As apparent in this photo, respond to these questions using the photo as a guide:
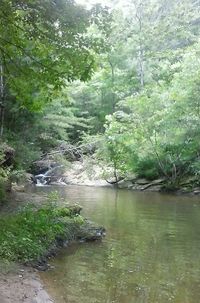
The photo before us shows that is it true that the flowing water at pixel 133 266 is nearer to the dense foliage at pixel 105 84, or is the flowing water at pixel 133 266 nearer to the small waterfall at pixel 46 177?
the dense foliage at pixel 105 84

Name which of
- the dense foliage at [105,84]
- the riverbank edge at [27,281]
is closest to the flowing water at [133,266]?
the riverbank edge at [27,281]

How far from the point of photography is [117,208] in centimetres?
1691

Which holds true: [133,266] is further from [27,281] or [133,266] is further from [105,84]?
[105,84]

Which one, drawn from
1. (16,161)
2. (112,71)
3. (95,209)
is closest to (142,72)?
(112,71)

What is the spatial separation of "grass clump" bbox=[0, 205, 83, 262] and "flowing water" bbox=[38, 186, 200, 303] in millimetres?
444

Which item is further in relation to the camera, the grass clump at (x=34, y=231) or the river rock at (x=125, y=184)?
the river rock at (x=125, y=184)

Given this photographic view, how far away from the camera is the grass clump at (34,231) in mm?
7875

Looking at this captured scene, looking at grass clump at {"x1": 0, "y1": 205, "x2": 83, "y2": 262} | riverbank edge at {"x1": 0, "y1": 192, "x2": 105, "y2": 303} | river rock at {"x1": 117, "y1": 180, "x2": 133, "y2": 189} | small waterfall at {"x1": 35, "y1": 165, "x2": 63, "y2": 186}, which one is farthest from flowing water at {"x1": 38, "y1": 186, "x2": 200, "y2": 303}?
small waterfall at {"x1": 35, "y1": 165, "x2": 63, "y2": 186}

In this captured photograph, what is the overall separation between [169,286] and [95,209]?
8.94 m

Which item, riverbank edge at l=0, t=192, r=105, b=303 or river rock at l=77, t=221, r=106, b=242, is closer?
riverbank edge at l=0, t=192, r=105, b=303

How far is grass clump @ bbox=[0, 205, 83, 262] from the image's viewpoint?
7875 mm

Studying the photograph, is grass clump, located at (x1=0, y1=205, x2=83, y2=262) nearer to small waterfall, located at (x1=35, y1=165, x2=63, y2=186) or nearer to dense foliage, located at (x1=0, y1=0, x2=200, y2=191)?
dense foliage, located at (x1=0, y1=0, x2=200, y2=191)

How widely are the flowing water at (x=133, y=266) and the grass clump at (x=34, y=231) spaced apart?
444 mm

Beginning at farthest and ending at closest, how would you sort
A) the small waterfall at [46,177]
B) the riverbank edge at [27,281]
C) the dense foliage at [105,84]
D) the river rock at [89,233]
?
1. the small waterfall at [46,177]
2. the river rock at [89,233]
3. the dense foliage at [105,84]
4. the riverbank edge at [27,281]
